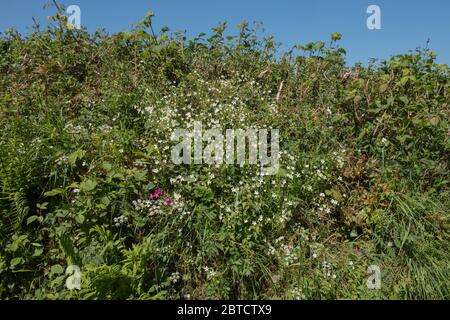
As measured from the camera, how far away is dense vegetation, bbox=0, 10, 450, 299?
311cm

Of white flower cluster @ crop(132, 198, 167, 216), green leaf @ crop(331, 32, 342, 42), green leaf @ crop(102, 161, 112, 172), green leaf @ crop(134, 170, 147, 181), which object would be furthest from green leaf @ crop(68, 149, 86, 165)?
green leaf @ crop(331, 32, 342, 42)

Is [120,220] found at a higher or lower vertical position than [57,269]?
higher

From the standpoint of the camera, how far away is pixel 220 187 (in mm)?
3562

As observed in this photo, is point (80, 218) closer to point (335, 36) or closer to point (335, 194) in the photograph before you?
point (335, 194)

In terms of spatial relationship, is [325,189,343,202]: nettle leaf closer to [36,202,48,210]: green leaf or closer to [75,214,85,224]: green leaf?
[75,214,85,224]: green leaf

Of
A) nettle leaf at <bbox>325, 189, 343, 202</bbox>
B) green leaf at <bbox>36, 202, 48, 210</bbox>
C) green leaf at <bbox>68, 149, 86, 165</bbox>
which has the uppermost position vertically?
green leaf at <bbox>68, 149, 86, 165</bbox>

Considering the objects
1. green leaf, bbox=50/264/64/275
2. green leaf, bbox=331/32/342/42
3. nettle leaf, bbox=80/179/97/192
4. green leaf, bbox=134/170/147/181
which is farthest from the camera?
green leaf, bbox=331/32/342/42

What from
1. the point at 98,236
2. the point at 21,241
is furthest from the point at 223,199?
the point at 21,241

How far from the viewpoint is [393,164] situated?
405cm
